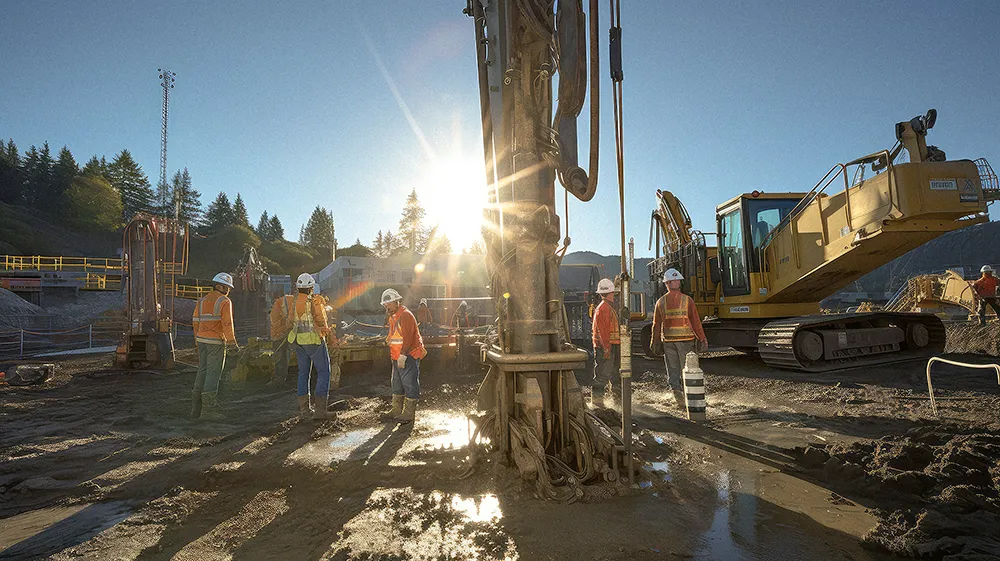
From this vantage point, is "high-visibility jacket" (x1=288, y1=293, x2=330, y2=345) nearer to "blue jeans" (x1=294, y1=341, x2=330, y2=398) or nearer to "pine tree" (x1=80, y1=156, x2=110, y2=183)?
"blue jeans" (x1=294, y1=341, x2=330, y2=398)

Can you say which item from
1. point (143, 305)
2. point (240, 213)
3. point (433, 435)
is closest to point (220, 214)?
point (240, 213)

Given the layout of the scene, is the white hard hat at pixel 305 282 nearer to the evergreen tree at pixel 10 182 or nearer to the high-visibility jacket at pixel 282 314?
the high-visibility jacket at pixel 282 314

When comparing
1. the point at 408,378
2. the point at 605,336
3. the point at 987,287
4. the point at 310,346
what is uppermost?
the point at 987,287

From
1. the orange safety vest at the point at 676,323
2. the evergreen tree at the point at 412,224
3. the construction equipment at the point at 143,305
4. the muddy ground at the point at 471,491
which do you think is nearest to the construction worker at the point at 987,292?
the muddy ground at the point at 471,491

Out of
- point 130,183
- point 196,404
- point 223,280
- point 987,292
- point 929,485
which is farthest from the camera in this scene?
point 130,183

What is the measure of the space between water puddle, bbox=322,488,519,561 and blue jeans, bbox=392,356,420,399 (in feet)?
9.11

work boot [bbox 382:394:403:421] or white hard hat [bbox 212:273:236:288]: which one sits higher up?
white hard hat [bbox 212:273:236:288]

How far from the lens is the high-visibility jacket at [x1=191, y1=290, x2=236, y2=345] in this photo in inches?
269

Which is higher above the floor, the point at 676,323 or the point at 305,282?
the point at 305,282

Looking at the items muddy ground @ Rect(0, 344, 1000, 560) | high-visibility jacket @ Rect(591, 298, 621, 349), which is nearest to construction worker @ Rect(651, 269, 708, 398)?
muddy ground @ Rect(0, 344, 1000, 560)

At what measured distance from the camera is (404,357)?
6617 millimetres

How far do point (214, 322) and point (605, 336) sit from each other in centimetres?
621

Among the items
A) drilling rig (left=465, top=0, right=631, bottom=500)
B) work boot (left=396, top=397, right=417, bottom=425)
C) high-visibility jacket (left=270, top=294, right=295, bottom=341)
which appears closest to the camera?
drilling rig (left=465, top=0, right=631, bottom=500)

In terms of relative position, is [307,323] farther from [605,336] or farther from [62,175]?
[62,175]
